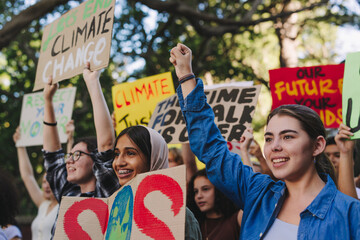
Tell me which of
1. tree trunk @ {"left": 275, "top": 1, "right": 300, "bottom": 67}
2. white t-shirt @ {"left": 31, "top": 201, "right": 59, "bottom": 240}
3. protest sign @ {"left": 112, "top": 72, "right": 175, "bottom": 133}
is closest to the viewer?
white t-shirt @ {"left": 31, "top": 201, "right": 59, "bottom": 240}

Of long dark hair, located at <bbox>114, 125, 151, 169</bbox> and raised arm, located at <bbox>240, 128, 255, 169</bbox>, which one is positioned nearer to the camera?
long dark hair, located at <bbox>114, 125, 151, 169</bbox>

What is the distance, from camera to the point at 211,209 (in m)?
3.54

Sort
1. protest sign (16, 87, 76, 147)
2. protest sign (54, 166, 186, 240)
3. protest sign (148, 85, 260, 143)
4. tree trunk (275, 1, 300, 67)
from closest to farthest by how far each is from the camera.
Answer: protest sign (54, 166, 186, 240) < protest sign (148, 85, 260, 143) < protest sign (16, 87, 76, 147) < tree trunk (275, 1, 300, 67)

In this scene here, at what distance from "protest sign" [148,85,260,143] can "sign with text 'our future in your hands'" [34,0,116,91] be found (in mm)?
822

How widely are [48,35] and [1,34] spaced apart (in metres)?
1.07

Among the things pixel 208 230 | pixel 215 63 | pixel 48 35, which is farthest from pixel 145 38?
pixel 208 230

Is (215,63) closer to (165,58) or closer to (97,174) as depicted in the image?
(165,58)

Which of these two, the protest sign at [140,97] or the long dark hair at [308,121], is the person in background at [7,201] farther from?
the long dark hair at [308,121]

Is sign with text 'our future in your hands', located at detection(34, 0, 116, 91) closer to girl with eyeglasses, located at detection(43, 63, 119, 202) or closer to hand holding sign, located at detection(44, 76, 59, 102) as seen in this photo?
hand holding sign, located at detection(44, 76, 59, 102)

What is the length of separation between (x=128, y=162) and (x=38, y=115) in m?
3.26

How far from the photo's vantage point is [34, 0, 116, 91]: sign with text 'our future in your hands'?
3.18 m

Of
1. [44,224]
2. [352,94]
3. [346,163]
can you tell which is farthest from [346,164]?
[44,224]

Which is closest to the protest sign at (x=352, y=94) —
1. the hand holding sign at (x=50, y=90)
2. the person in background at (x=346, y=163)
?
the person in background at (x=346, y=163)

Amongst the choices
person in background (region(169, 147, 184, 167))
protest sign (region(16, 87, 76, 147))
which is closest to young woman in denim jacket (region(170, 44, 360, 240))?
person in background (region(169, 147, 184, 167))
